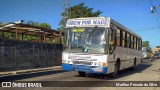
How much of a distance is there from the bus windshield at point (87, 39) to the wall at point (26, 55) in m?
7.15

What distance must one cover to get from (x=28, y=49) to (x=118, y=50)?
992cm

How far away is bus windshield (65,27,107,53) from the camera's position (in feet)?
49.7

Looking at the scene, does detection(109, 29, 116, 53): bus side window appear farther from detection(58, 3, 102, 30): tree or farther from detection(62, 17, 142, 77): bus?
detection(58, 3, 102, 30): tree

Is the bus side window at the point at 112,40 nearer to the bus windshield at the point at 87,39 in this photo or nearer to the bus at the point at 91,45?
the bus at the point at 91,45

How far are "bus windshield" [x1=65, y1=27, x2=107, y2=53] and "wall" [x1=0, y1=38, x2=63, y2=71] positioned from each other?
7.15 metres

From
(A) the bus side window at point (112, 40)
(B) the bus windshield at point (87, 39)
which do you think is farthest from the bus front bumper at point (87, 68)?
(A) the bus side window at point (112, 40)

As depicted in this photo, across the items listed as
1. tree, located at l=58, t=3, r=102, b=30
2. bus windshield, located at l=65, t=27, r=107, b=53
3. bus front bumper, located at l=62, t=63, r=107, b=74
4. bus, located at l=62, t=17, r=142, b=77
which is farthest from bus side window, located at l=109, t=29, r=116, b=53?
tree, located at l=58, t=3, r=102, b=30

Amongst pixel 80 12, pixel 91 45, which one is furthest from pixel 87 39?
pixel 80 12

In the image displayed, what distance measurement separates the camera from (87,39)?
15.4 m

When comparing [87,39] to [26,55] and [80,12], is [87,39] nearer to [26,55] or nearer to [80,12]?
[26,55]

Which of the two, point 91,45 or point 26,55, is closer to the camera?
point 91,45

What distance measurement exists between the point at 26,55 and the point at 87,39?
10.5 metres

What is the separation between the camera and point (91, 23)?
15.9 m

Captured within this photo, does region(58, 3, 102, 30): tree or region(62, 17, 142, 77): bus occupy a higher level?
region(58, 3, 102, 30): tree
